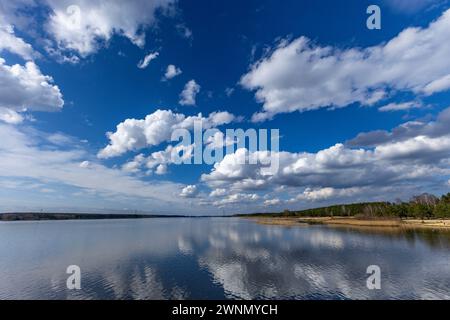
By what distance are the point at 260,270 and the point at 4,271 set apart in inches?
1784

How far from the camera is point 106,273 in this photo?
44906 mm

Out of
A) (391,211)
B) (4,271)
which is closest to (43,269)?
(4,271)
